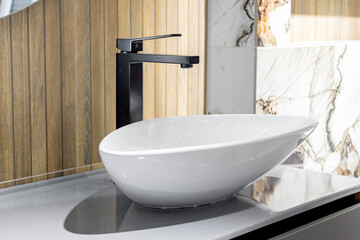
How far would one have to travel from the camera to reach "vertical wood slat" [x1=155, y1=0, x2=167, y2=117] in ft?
5.04

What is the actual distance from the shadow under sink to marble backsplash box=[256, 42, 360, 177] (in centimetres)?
60

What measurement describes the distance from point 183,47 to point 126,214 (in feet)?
2.43

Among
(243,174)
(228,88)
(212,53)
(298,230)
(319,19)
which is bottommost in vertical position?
A: (298,230)

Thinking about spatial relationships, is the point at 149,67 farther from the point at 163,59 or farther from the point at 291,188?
the point at 291,188

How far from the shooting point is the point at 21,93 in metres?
1.23

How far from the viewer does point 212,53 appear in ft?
5.48

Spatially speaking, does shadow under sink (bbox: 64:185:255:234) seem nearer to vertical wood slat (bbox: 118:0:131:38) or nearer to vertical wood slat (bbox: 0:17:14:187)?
vertical wood slat (bbox: 0:17:14:187)

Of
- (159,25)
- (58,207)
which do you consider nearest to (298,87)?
(159,25)

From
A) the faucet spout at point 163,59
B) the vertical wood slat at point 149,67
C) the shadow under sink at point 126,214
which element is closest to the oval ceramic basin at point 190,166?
the shadow under sink at point 126,214

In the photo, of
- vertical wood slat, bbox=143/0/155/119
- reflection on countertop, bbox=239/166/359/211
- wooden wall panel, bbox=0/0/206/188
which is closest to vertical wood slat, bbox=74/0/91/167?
wooden wall panel, bbox=0/0/206/188

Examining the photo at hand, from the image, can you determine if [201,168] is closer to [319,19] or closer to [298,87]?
[298,87]

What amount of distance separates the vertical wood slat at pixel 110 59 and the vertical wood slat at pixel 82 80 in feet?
0.20

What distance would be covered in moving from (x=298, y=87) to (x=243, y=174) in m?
0.71

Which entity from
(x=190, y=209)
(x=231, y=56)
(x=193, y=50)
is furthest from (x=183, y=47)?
(x=190, y=209)
